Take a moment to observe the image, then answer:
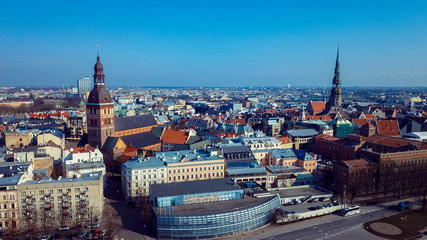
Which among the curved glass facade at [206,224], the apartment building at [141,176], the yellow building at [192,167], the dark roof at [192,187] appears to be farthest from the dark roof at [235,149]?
the curved glass facade at [206,224]

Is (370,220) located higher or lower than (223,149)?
lower

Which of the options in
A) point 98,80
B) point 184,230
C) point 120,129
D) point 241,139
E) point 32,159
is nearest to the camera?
point 184,230

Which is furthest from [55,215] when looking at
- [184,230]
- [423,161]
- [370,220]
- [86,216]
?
[423,161]

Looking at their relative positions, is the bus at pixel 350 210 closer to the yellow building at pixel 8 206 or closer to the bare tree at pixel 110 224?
the bare tree at pixel 110 224

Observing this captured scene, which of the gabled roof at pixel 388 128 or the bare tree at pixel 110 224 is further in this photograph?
the gabled roof at pixel 388 128

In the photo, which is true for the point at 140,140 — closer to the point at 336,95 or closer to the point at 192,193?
the point at 192,193

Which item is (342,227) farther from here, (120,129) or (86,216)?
(120,129)

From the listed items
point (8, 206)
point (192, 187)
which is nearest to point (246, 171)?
point (192, 187)
